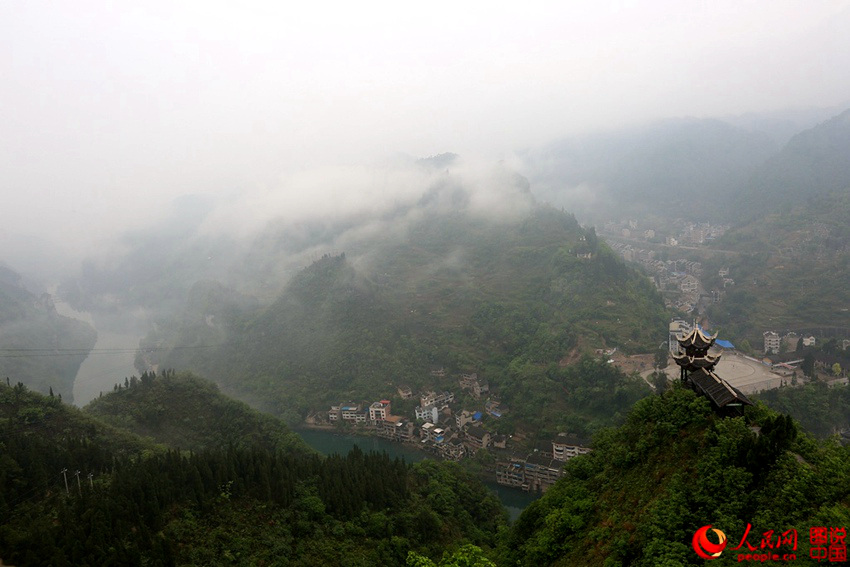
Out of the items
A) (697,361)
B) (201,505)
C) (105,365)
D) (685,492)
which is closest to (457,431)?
(201,505)

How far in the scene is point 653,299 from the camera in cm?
6238

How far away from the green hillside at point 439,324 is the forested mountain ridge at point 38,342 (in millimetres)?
13424

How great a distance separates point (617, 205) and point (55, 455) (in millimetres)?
153243

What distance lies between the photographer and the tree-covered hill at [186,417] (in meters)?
33.7

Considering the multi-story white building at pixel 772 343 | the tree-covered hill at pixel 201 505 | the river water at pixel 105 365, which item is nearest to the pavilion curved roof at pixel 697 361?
the tree-covered hill at pixel 201 505

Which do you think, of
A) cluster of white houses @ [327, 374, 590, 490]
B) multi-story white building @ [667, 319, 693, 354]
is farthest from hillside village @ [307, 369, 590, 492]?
multi-story white building @ [667, 319, 693, 354]

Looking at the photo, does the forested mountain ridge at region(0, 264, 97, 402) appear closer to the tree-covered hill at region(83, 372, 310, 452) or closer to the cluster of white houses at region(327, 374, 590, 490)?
the tree-covered hill at region(83, 372, 310, 452)

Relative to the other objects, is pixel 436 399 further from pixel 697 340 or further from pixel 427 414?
pixel 697 340

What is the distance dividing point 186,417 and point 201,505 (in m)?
18.9

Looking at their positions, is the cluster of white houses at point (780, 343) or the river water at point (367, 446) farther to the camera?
the cluster of white houses at point (780, 343)

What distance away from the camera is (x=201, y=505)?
738 inches

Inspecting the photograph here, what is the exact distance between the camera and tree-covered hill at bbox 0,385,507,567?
621 inches

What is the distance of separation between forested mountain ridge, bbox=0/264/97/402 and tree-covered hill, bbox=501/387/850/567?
6591 cm

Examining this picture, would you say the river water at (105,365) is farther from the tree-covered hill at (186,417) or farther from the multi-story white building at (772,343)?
the multi-story white building at (772,343)
